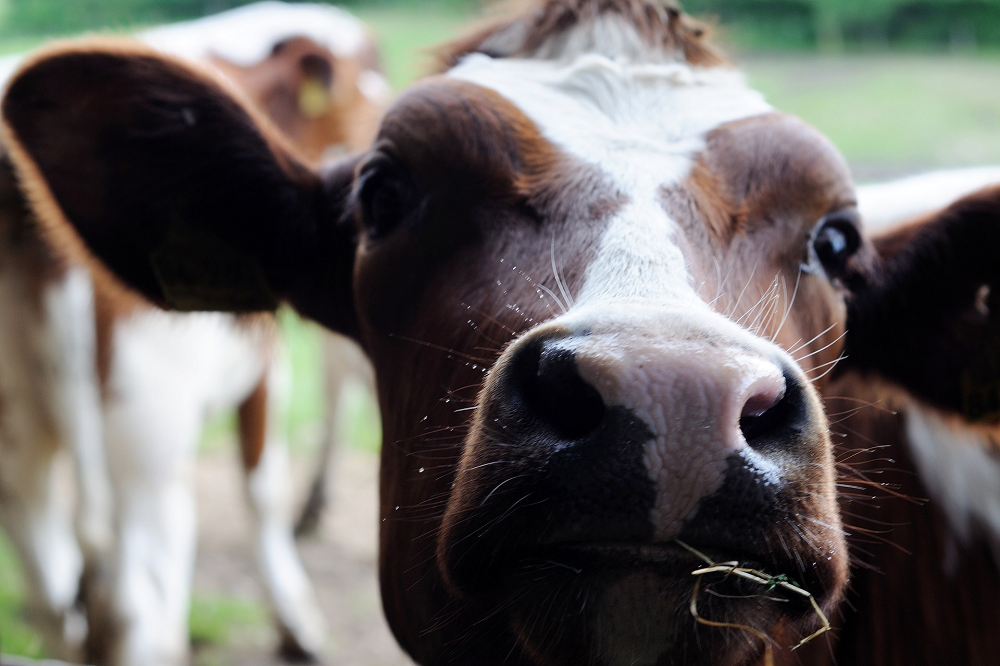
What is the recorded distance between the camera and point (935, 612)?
2488 mm

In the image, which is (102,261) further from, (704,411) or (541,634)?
(704,411)

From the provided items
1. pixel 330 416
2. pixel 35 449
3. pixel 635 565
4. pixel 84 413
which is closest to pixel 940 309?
pixel 635 565

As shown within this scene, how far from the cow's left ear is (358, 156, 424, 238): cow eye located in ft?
4.15

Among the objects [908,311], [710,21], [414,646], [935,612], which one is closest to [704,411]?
[414,646]

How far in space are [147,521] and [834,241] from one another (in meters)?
3.55

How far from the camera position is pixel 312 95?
6.82m

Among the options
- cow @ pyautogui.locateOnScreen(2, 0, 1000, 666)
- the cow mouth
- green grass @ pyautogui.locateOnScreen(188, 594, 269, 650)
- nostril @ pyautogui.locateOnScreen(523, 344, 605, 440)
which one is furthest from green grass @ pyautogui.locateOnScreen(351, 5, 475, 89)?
the cow mouth

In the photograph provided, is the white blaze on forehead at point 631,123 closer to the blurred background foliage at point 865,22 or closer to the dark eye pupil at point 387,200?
the dark eye pupil at point 387,200

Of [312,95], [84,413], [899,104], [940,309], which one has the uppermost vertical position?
[940,309]

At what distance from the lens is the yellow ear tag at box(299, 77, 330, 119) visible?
6.81m

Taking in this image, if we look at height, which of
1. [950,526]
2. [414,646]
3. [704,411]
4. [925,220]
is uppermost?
[704,411]

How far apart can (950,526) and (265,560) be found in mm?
4437

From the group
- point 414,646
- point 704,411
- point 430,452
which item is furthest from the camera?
point 414,646

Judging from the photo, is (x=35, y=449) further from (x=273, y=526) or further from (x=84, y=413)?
(x=273, y=526)
